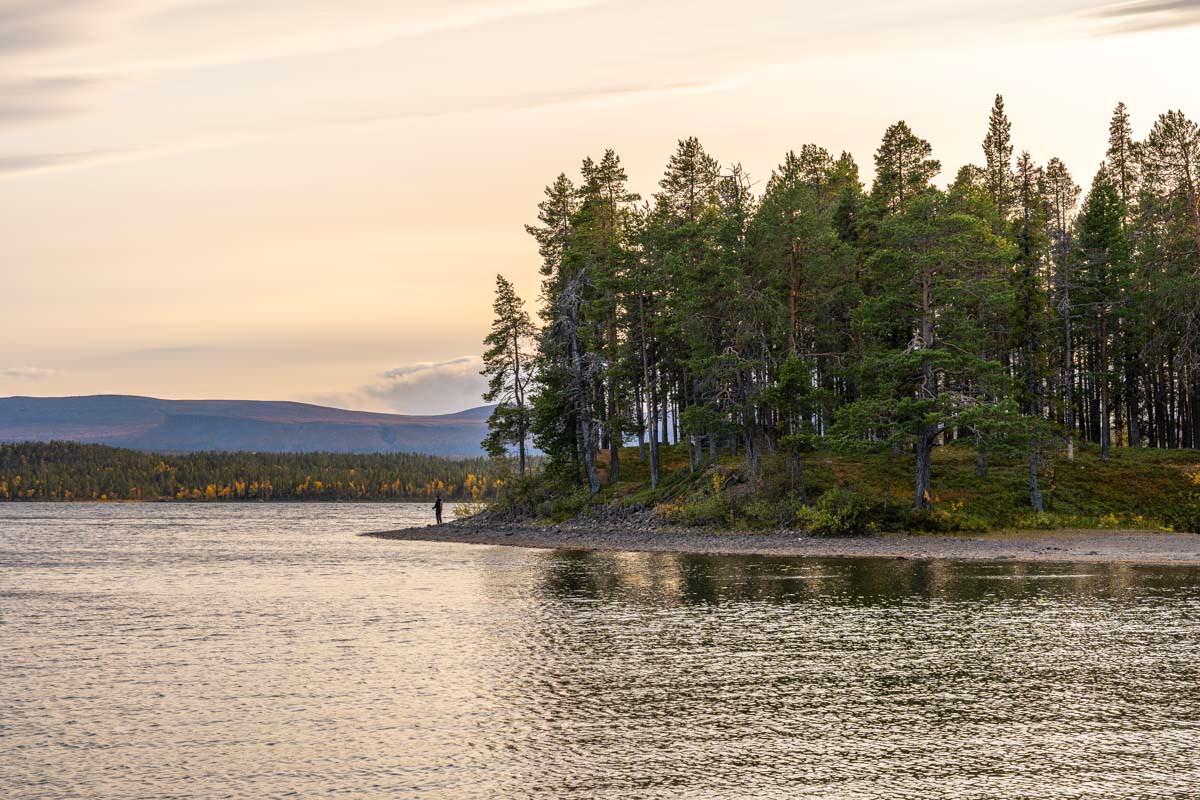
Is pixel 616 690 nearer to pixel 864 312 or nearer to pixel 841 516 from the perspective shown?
pixel 841 516

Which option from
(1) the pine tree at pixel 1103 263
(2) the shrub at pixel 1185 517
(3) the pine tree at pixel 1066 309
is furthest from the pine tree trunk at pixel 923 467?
(1) the pine tree at pixel 1103 263

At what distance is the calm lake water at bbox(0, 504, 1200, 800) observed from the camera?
14469 mm

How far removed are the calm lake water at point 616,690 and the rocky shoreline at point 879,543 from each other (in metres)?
8.18

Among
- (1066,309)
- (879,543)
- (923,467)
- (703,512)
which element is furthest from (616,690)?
(1066,309)

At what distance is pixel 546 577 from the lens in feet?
145

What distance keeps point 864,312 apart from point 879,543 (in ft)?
49.1

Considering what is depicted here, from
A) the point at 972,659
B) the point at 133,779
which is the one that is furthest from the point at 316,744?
the point at 972,659

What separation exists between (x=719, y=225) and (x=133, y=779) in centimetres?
5889

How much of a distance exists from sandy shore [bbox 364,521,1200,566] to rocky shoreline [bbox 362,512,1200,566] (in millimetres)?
42

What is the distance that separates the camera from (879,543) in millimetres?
55625

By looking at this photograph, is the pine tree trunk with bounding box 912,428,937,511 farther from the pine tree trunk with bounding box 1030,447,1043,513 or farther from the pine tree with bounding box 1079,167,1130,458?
the pine tree with bounding box 1079,167,1130,458

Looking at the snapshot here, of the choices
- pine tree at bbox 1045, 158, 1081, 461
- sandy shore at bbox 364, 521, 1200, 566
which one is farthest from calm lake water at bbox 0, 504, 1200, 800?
pine tree at bbox 1045, 158, 1081, 461

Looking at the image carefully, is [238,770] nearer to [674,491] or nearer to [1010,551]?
[1010,551]

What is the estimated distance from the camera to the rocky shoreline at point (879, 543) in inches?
1906
